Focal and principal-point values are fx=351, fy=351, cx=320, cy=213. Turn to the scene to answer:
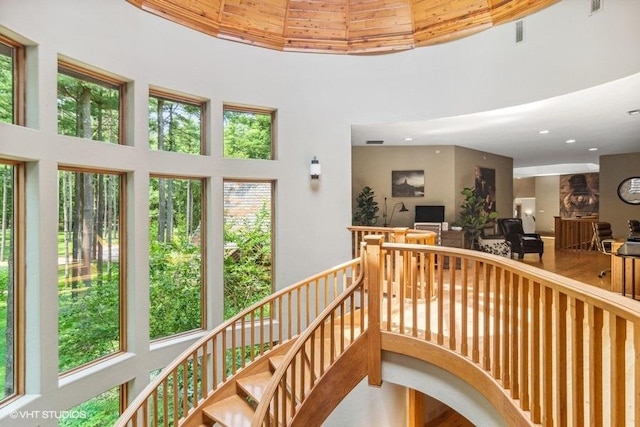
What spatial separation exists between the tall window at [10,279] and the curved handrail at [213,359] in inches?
45.0

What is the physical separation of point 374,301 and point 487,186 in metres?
6.78

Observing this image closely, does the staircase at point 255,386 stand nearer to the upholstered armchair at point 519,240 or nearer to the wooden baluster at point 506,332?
the wooden baluster at point 506,332

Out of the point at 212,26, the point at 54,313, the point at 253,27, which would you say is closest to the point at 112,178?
the point at 54,313

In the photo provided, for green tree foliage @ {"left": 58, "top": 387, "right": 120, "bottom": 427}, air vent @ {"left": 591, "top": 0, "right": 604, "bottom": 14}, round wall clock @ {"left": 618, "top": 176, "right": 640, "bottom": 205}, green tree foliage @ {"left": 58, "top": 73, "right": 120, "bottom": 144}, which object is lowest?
green tree foliage @ {"left": 58, "top": 387, "right": 120, "bottom": 427}

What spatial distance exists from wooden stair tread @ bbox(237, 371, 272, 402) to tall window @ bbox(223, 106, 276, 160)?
292 cm

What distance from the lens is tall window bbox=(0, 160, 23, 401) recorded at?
310cm

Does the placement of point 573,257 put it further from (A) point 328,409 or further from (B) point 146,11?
(B) point 146,11

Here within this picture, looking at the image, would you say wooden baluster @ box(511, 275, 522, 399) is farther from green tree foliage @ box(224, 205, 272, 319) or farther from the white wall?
green tree foliage @ box(224, 205, 272, 319)

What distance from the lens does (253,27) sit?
5055 mm

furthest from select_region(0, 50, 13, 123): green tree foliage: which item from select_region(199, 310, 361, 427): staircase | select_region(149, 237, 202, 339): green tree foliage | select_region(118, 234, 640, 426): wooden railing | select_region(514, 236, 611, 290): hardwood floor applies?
select_region(514, 236, 611, 290): hardwood floor

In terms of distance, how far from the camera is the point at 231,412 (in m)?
3.62

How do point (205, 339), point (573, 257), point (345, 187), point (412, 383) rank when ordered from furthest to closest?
1. point (573, 257)
2. point (345, 187)
3. point (205, 339)
4. point (412, 383)

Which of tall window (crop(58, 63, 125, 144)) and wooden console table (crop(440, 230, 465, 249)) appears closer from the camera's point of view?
tall window (crop(58, 63, 125, 144))

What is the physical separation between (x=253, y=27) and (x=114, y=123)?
2397 mm
